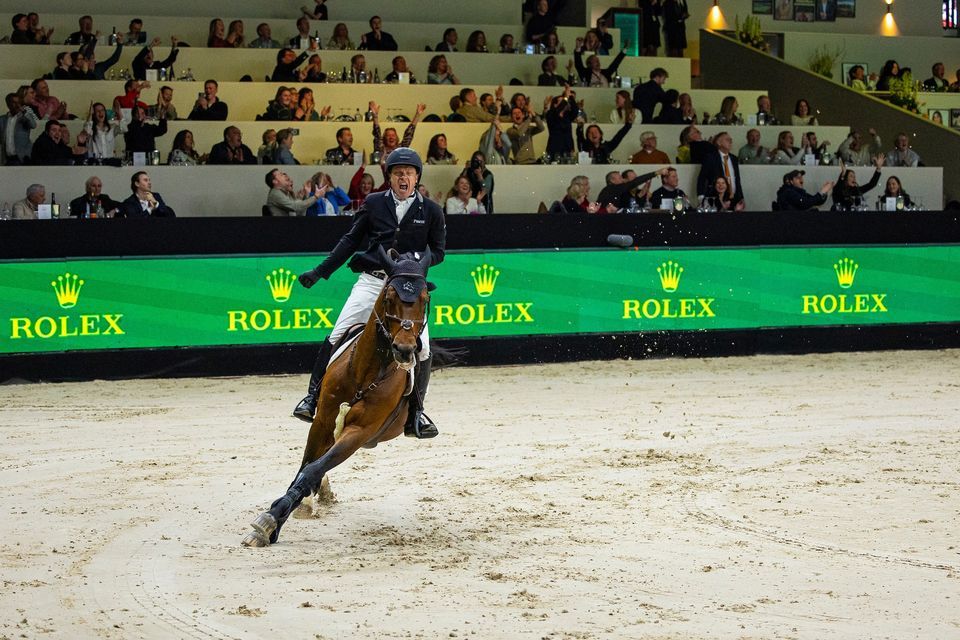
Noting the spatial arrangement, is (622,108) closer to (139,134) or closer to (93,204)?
(139,134)

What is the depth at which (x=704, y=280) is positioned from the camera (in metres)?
16.8

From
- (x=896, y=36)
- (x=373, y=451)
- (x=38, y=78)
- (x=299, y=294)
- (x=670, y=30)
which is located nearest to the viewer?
(x=373, y=451)

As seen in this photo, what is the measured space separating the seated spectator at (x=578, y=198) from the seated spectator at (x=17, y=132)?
7.03 metres

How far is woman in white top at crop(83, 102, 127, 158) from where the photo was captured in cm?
1738

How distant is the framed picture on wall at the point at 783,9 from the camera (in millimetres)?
27281

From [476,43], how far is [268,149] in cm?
568

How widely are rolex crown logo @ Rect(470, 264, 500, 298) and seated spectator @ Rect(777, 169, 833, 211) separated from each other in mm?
4717

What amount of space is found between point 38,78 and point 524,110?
23.1 ft

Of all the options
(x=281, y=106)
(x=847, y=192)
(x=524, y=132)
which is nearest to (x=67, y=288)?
(x=281, y=106)

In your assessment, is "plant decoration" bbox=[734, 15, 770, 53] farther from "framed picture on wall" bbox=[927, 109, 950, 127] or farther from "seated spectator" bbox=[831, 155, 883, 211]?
"seated spectator" bbox=[831, 155, 883, 211]

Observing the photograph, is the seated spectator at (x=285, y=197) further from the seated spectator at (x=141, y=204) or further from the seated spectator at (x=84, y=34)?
the seated spectator at (x=84, y=34)

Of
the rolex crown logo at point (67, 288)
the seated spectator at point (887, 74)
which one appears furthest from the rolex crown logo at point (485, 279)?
the seated spectator at point (887, 74)

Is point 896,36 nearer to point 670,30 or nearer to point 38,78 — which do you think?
point 670,30

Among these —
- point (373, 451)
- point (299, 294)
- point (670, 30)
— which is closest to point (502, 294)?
point (299, 294)
